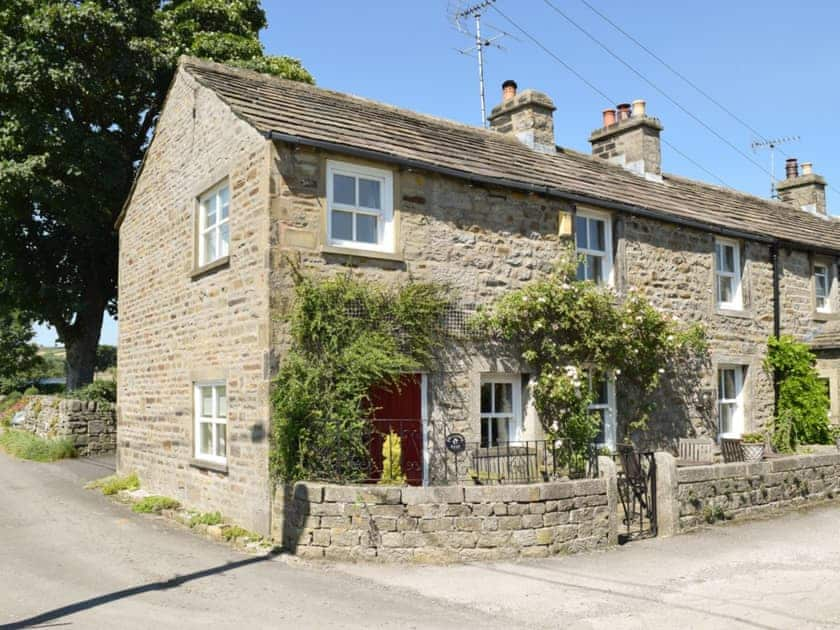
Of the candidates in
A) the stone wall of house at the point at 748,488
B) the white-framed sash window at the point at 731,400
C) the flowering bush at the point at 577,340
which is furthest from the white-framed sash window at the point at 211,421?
the white-framed sash window at the point at 731,400

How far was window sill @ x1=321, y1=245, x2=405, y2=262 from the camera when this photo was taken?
1078 centimetres

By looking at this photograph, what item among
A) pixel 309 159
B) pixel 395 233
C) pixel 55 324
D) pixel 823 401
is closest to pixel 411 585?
pixel 395 233

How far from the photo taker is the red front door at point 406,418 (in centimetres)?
1094

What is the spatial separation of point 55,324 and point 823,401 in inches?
792

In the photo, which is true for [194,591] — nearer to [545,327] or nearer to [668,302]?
[545,327]

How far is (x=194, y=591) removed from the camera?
7.97m

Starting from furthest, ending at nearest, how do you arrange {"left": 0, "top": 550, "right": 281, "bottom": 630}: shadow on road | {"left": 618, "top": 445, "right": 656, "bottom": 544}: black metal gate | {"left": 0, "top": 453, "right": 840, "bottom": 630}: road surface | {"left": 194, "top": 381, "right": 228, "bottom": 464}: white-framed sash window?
1. {"left": 194, "top": 381, "right": 228, "bottom": 464}: white-framed sash window
2. {"left": 618, "top": 445, "right": 656, "bottom": 544}: black metal gate
3. {"left": 0, "top": 453, "right": 840, "bottom": 630}: road surface
4. {"left": 0, "top": 550, "right": 281, "bottom": 630}: shadow on road

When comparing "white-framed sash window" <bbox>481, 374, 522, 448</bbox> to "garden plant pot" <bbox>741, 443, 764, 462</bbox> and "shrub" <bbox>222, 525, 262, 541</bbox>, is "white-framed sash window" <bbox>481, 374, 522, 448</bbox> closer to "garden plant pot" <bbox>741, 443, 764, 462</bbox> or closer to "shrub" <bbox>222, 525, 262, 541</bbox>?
"shrub" <bbox>222, 525, 262, 541</bbox>

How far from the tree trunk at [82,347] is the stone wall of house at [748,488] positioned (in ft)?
59.3

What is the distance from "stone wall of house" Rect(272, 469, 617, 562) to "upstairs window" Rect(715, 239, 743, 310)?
8.84 m

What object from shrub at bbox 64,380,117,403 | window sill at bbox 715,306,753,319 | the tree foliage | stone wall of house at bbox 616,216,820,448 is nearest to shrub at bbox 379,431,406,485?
stone wall of house at bbox 616,216,820,448

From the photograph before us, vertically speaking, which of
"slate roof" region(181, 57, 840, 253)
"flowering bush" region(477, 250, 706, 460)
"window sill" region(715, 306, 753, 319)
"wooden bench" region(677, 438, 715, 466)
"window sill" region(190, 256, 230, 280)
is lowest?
"wooden bench" region(677, 438, 715, 466)

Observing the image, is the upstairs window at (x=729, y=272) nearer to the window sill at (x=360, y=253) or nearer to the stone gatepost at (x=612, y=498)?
the stone gatepost at (x=612, y=498)

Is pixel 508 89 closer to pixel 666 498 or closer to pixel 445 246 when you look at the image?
pixel 445 246
